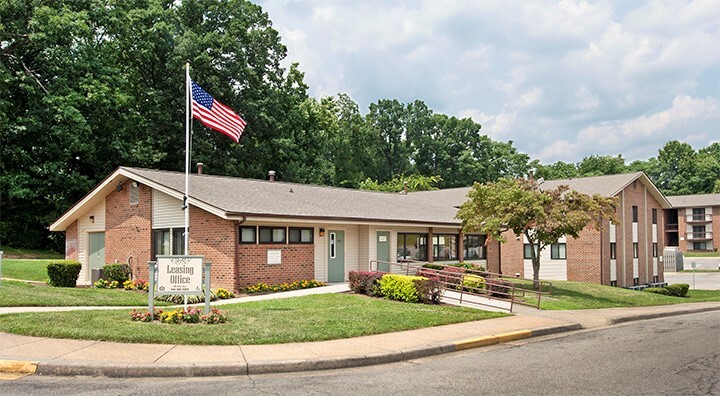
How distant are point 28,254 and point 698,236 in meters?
85.1

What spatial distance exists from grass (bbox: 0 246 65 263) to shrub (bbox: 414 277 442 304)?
2419 cm

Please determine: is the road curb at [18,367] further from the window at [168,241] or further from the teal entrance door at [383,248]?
the teal entrance door at [383,248]

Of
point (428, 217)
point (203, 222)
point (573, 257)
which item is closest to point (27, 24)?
point (203, 222)

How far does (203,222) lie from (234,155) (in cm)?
2576

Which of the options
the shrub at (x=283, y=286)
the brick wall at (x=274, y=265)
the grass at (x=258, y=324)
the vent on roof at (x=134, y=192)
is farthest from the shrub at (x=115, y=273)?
the grass at (x=258, y=324)

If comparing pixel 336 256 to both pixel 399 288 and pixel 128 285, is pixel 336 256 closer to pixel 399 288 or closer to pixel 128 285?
pixel 399 288

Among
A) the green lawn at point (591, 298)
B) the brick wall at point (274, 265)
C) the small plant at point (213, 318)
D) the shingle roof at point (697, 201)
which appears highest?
the shingle roof at point (697, 201)

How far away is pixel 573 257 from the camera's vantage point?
37.4 m

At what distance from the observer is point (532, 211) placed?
24.1 metres

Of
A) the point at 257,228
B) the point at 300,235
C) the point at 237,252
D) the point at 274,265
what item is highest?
the point at 257,228

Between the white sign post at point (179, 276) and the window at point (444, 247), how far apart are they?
17.7 metres

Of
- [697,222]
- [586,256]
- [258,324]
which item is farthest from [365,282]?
[697,222]

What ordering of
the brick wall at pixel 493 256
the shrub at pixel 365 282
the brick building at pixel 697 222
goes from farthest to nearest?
the brick building at pixel 697 222 < the brick wall at pixel 493 256 < the shrub at pixel 365 282

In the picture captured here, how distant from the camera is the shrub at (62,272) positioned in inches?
838
